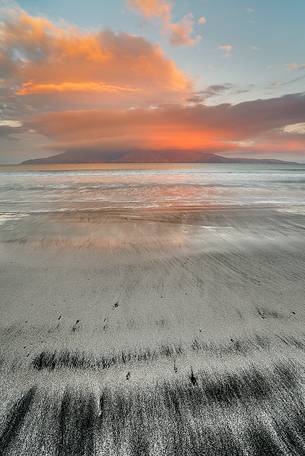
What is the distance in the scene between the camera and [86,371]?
2076 mm

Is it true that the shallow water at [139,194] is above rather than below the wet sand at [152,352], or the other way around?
below

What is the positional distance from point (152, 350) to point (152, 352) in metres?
0.03

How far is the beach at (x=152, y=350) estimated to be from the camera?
→ 5.19 ft

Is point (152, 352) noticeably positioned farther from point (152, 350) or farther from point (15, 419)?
point (15, 419)

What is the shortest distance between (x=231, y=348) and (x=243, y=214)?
7.02 m

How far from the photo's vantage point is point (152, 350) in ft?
7.62

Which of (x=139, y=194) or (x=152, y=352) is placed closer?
(x=152, y=352)

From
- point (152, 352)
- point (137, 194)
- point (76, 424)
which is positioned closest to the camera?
point (76, 424)

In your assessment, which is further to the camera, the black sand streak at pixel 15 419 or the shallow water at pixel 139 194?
the shallow water at pixel 139 194

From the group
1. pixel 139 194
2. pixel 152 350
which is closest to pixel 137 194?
pixel 139 194

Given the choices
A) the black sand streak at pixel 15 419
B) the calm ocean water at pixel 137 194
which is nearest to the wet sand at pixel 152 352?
the black sand streak at pixel 15 419

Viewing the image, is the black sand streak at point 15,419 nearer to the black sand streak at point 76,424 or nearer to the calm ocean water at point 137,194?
the black sand streak at point 76,424

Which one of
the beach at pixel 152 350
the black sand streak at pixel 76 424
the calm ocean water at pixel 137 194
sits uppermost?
the black sand streak at pixel 76 424

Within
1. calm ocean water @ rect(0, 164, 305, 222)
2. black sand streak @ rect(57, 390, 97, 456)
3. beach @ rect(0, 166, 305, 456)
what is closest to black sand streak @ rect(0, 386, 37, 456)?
beach @ rect(0, 166, 305, 456)
